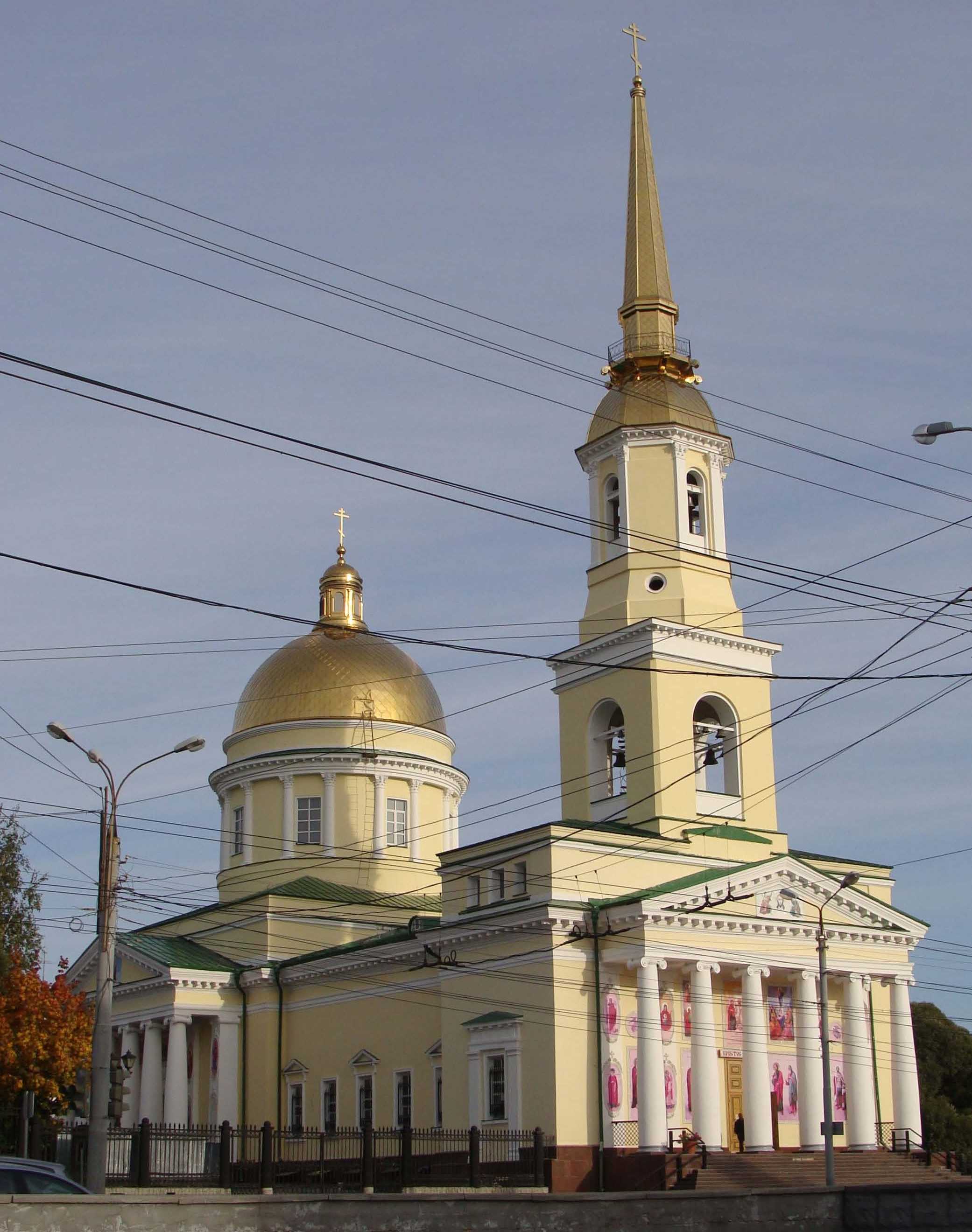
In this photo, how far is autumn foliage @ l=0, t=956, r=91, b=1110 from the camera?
38.6m

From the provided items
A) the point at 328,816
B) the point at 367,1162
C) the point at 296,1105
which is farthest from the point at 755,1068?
the point at 328,816

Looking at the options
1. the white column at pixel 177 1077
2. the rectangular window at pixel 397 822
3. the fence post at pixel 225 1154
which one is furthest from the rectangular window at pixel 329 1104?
the fence post at pixel 225 1154

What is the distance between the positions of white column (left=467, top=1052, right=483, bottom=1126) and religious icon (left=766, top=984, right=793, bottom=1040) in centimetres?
658

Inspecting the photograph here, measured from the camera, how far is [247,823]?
50.9 m

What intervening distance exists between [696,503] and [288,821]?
A: 16.3 m

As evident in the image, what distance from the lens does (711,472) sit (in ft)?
137

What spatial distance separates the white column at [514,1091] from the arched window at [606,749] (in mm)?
7149

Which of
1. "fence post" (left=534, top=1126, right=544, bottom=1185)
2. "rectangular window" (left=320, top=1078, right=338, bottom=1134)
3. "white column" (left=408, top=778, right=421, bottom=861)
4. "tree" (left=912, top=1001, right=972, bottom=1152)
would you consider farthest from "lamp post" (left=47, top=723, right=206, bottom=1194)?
"tree" (left=912, top=1001, right=972, bottom=1152)

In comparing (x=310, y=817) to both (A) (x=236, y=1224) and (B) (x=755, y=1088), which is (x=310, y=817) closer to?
(B) (x=755, y=1088)

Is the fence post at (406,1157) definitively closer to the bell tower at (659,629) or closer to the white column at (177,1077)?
the bell tower at (659,629)

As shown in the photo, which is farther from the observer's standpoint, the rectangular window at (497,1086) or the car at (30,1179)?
the rectangular window at (497,1086)

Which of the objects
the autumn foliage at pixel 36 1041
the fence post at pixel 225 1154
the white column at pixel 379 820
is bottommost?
the fence post at pixel 225 1154

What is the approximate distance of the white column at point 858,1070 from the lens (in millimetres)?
36781

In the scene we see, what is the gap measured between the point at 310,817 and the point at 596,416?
613 inches
